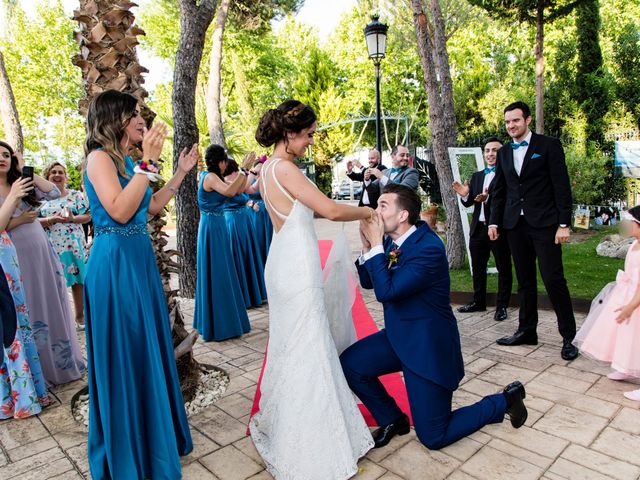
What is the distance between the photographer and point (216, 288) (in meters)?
5.26

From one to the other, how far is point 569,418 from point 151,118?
12.9 feet

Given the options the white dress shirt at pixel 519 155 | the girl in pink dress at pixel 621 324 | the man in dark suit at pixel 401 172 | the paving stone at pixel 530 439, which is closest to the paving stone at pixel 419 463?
the paving stone at pixel 530 439

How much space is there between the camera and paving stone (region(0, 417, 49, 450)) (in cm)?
330

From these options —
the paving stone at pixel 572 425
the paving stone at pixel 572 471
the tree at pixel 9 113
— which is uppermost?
the tree at pixel 9 113

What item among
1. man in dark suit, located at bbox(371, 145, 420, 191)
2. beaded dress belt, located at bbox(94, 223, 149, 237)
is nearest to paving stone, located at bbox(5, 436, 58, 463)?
beaded dress belt, located at bbox(94, 223, 149, 237)

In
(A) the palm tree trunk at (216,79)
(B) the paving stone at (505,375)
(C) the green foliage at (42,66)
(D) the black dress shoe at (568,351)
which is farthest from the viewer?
(C) the green foliage at (42,66)

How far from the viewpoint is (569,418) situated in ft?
10.5

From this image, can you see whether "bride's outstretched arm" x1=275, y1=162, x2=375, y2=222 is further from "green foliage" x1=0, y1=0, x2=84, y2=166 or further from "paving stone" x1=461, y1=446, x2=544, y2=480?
"green foliage" x1=0, y1=0, x2=84, y2=166

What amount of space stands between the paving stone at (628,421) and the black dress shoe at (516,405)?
70cm

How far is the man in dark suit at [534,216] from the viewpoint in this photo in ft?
13.8

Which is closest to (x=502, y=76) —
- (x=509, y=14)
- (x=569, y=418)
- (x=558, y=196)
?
(x=509, y=14)

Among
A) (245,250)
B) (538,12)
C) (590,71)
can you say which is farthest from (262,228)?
(590,71)

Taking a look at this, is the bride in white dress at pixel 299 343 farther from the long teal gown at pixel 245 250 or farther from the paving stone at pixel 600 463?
the long teal gown at pixel 245 250

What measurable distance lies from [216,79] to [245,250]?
12.4m
